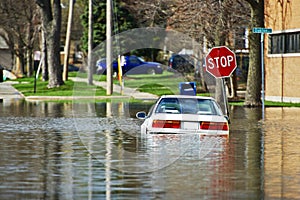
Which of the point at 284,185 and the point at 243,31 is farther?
the point at 243,31

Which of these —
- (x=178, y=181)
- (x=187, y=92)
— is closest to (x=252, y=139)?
(x=178, y=181)

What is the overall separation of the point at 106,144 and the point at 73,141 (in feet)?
4.10

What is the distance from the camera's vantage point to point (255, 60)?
38.9m

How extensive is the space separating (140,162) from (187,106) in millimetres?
4861

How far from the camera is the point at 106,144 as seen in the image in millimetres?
21531

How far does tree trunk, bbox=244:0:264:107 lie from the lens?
38500 mm

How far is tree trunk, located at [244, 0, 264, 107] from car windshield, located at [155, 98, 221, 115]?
1685 centimetres

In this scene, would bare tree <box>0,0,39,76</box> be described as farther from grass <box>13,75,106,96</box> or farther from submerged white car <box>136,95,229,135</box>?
submerged white car <box>136,95,229,135</box>

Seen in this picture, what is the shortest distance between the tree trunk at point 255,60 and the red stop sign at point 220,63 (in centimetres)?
533

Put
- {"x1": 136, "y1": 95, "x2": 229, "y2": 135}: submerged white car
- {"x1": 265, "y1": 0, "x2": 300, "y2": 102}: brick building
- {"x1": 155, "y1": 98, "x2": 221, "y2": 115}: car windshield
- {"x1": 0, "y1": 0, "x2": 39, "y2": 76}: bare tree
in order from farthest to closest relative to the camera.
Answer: {"x1": 0, "y1": 0, "x2": 39, "y2": 76}: bare tree → {"x1": 265, "y1": 0, "x2": 300, "y2": 102}: brick building → {"x1": 155, "y1": 98, "x2": 221, "y2": 115}: car windshield → {"x1": 136, "y1": 95, "x2": 229, "y2": 135}: submerged white car

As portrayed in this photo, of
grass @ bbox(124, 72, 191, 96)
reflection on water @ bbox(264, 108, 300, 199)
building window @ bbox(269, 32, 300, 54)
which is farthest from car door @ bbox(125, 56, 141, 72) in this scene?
reflection on water @ bbox(264, 108, 300, 199)

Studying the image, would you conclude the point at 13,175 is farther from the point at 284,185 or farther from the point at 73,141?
the point at 73,141

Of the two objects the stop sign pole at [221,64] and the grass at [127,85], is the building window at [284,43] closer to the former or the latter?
the grass at [127,85]

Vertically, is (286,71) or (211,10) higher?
(211,10)
